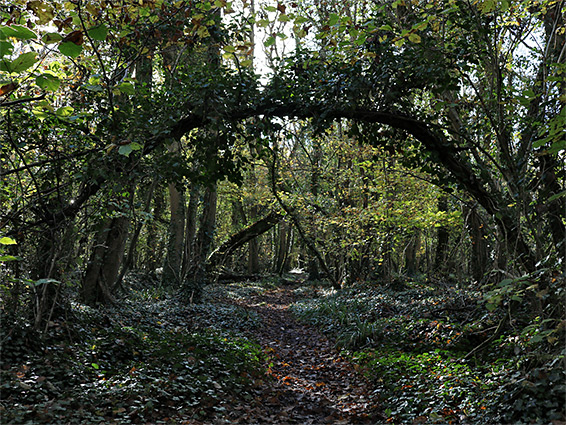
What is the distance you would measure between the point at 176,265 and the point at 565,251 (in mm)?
13343

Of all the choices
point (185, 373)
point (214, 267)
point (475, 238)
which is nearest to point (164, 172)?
point (185, 373)

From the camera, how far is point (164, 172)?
6.15 metres

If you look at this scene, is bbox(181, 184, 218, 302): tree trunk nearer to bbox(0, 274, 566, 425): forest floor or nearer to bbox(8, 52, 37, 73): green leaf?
bbox(0, 274, 566, 425): forest floor

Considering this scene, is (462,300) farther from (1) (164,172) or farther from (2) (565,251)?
(1) (164,172)

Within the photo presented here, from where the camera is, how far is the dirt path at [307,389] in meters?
4.97

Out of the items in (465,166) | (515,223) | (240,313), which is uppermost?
(465,166)

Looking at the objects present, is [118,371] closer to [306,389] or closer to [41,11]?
[306,389]

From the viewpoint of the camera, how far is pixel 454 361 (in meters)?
5.78

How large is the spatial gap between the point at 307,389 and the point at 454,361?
93.7 inches

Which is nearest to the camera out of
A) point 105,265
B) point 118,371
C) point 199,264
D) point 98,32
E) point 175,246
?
point 98,32

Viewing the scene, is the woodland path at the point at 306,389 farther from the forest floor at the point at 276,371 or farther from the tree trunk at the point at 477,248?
the tree trunk at the point at 477,248

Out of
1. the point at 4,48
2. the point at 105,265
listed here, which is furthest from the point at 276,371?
the point at 4,48

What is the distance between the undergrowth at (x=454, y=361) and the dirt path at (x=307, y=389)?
12.9 inches

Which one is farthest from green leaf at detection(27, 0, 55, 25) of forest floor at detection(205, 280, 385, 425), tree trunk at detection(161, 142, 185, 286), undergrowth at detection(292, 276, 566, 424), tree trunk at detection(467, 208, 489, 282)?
tree trunk at detection(161, 142, 185, 286)
